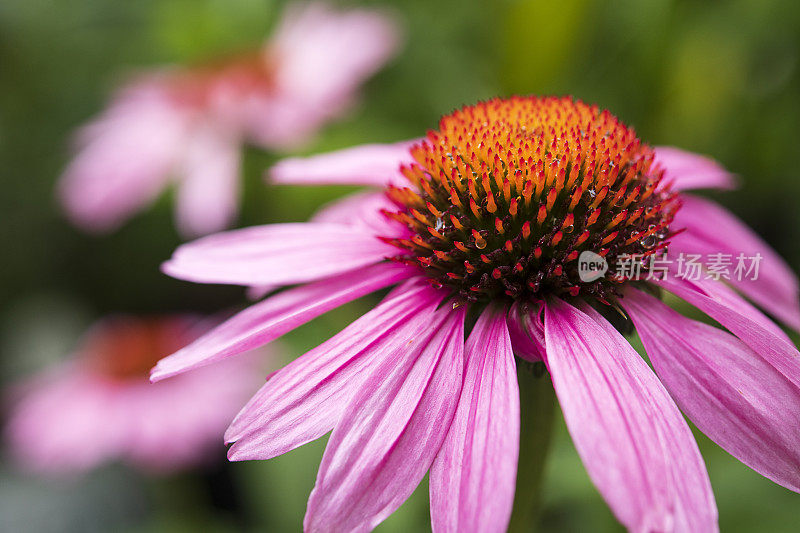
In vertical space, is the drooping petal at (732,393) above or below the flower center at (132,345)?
above

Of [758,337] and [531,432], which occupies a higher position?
[758,337]

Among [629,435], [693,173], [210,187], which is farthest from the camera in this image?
[210,187]

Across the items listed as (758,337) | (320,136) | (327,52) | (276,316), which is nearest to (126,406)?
(320,136)

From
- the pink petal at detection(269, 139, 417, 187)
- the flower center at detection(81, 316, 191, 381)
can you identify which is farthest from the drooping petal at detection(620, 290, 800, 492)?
the flower center at detection(81, 316, 191, 381)

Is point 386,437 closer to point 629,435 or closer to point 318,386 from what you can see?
point 318,386

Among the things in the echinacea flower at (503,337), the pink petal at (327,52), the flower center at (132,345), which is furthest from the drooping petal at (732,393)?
the flower center at (132,345)

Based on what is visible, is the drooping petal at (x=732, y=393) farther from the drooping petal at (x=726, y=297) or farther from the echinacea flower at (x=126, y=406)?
the echinacea flower at (x=126, y=406)

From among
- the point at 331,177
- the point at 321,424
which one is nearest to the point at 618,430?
the point at 321,424
